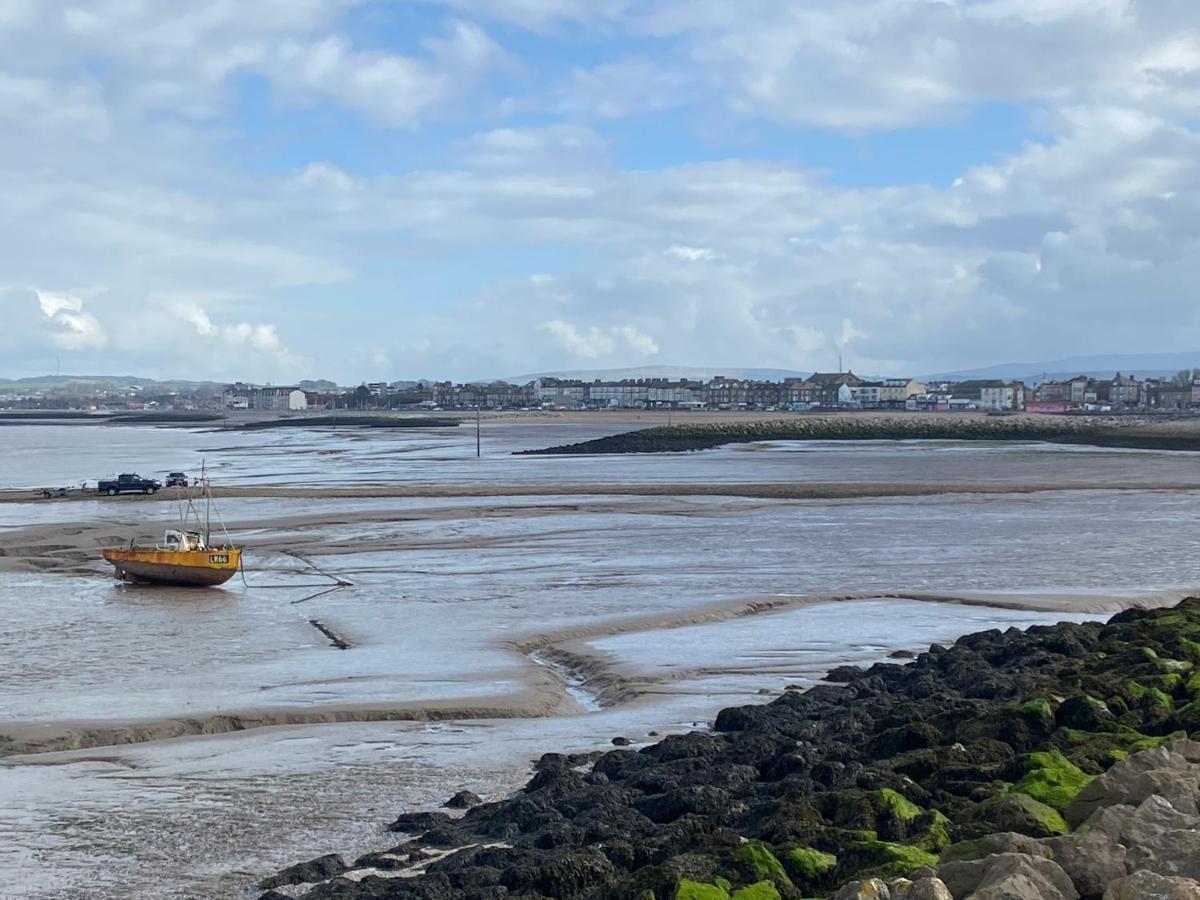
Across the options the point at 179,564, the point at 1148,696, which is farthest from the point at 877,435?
the point at 1148,696

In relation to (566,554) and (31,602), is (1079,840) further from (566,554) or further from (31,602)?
(566,554)

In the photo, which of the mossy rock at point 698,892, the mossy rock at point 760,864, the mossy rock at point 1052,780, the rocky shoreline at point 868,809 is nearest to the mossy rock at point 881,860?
the rocky shoreline at point 868,809

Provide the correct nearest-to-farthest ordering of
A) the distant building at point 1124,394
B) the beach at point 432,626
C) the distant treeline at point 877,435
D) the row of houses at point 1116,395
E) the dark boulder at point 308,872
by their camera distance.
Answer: the dark boulder at point 308,872
the beach at point 432,626
the distant treeline at point 877,435
the row of houses at point 1116,395
the distant building at point 1124,394

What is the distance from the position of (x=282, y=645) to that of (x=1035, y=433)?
2891 inches

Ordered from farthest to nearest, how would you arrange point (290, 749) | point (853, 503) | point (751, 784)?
point (853, 503), point (290, 749), point (751, 784)

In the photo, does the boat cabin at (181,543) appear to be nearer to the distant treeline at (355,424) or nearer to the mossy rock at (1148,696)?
the mossy rock at (1148,696)

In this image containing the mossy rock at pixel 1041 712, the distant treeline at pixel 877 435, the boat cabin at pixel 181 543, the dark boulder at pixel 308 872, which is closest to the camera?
the dark boulder at pixel 308 872

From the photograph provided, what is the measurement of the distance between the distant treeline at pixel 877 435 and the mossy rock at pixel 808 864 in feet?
203

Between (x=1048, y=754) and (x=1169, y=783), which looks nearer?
(x=1169, y=783)

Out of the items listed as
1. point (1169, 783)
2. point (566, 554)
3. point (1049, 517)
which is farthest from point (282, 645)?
point (1049, 517)

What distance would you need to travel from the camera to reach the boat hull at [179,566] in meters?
24.4

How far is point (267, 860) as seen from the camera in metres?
10.0

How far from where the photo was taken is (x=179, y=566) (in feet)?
80.8

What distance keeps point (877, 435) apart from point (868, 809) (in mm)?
80291
